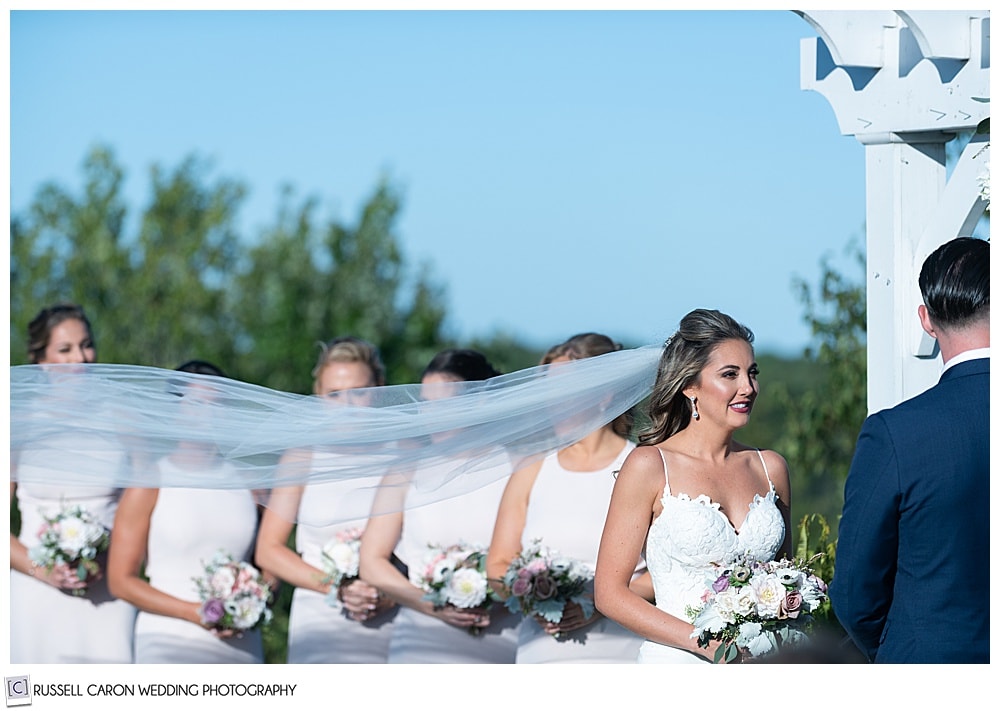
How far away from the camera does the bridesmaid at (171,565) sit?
196 inches

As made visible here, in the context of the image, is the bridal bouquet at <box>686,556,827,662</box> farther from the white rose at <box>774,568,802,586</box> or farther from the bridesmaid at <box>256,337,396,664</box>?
the bridesmaid at <box>256,337,396,664</box>

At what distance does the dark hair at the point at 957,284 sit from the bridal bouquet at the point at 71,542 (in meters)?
3.32

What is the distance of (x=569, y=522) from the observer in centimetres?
457

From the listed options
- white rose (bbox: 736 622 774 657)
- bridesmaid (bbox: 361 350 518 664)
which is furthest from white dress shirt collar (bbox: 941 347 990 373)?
bridesmaid (bbox: 361 350 518 664)

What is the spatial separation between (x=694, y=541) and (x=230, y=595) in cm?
200

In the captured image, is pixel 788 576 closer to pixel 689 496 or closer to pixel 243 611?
pixel 689 496

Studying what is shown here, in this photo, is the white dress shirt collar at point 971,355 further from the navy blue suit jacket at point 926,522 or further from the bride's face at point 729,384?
the bride's face at point 729,384

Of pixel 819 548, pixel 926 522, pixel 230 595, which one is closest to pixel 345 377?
pixel 230 595

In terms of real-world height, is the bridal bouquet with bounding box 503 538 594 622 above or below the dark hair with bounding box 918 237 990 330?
below

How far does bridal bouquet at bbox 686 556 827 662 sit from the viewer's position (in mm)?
3619

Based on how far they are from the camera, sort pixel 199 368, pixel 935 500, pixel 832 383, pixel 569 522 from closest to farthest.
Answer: pixel 935 500
pixel 569 522
pixel 199 368
pixel 832 383

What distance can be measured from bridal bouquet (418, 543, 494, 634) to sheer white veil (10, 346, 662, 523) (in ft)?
1.78

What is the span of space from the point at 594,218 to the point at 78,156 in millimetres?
6922
